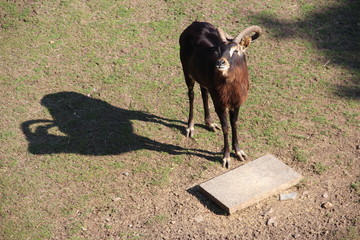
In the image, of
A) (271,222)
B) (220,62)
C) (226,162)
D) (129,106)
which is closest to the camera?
(220,62)

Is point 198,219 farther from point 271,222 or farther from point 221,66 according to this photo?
point 221,66

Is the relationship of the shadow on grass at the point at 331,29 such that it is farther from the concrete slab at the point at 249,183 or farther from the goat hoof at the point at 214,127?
the concrete slab at the point at 249,183

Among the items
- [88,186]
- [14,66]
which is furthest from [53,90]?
[88,186]

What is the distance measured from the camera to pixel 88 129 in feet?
27.3

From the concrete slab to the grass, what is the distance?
34 centimetres

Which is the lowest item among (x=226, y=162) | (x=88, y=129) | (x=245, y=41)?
(x=226, y=162)

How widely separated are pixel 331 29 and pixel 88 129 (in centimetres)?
542

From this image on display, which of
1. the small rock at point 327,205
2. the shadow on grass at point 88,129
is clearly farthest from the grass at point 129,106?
the small rock at point 327,205

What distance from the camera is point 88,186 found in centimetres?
721

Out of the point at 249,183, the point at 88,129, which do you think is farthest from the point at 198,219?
the point at 88,129

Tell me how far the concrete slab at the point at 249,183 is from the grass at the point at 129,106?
0.34 metres

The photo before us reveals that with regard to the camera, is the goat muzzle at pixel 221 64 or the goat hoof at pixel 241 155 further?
the goat hoof at pixel 241 155

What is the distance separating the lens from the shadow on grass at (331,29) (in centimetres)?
952

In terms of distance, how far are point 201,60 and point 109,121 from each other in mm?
2230
